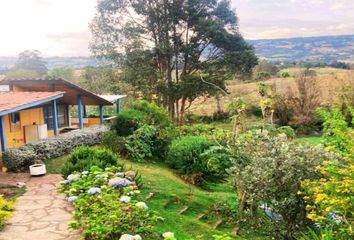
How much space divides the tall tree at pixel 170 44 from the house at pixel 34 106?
18.7 feet

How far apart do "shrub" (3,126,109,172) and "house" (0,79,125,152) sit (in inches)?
19.8

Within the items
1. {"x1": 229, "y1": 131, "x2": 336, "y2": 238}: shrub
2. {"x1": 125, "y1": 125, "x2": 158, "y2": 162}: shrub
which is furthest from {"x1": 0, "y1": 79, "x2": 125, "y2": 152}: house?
{"x1": 229, "y1": 131, "x2": 336, "y2": 238}: shrub

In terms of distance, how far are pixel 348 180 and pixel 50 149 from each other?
31.0ft

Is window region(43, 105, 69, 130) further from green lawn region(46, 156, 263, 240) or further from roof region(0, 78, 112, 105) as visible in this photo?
green lawn region(46, 156, 263, 240)

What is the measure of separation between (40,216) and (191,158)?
6.46 metres

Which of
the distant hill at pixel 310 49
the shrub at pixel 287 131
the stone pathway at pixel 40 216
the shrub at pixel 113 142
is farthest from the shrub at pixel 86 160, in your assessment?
the distant hill at pixel 310 49

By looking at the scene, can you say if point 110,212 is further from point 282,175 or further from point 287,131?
point 287,131

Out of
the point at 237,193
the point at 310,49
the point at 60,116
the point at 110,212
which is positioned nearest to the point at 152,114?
the point at 60,116

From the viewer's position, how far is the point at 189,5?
2305 centimetres

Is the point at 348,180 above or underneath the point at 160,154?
above

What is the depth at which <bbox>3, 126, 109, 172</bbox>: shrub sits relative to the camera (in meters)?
10.6

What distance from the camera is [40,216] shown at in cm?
658

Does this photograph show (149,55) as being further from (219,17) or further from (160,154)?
(160,154)

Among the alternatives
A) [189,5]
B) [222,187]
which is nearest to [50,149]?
[222,187]
